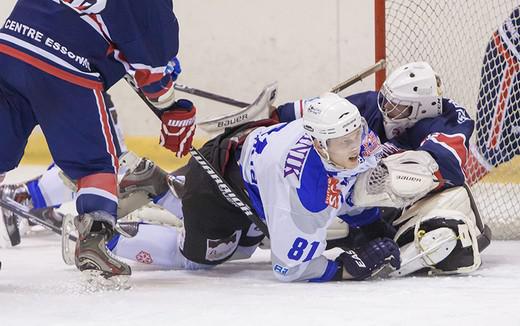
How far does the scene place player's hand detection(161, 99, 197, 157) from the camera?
3141mm

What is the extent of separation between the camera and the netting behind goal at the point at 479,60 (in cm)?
407

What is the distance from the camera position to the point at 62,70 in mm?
2855

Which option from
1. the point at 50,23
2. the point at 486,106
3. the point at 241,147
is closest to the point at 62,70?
the point at 50,23

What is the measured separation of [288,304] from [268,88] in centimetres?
106

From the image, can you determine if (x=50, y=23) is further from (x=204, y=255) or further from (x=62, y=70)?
(x=204, y=255)

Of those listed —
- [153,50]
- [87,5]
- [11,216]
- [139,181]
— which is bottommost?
[11,216]

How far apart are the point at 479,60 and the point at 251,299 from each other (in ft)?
6.21

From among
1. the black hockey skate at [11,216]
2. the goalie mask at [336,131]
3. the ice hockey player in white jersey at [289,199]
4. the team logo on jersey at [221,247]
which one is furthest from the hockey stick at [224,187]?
the black hockey skate at [11,216]

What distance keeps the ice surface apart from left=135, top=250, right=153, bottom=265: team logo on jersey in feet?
0.09

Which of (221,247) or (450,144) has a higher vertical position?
(450,144)

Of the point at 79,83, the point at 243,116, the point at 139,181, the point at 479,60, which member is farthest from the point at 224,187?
the point at 479,60

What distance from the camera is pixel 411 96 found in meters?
3.33

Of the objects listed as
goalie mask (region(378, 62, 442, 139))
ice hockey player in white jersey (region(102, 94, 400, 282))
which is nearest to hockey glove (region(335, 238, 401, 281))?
ice hockey player in white jersey (region(102, 94, 400, 282))

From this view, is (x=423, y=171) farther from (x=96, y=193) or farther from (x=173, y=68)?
(x=96, y=193)
